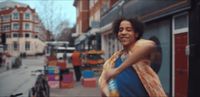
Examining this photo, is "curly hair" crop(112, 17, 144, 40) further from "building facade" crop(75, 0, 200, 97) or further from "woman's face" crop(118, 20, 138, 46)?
"building facade" crop(75, 0, 200, 97)

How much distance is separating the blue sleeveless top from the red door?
30.9ft

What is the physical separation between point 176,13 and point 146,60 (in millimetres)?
10087

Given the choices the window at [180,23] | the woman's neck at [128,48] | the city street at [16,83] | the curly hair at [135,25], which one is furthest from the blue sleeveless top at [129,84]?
the city street at [16,83]

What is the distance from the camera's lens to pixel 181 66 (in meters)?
12.7

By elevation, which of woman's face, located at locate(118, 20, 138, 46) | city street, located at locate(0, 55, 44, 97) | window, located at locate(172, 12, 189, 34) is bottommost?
city street, located at locate(0, 55, 44, 97)

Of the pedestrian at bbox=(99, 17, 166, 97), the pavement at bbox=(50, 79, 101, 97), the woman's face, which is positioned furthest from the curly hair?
the pavement at bbox=(50, 79, 101, 97)

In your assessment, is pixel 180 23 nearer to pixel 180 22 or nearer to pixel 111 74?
pixel 180 22

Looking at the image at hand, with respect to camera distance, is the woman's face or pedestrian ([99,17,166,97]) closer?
pedestrian ([99,17,166,97])

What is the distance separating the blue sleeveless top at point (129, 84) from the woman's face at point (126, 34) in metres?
0.21

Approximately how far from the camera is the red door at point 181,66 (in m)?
12.4

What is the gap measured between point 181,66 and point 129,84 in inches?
390

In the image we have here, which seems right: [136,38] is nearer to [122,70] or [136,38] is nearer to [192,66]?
[122,70]

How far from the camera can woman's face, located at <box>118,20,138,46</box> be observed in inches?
122

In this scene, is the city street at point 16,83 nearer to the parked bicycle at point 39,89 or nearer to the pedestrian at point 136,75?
the parked bicycle at point 39,89
